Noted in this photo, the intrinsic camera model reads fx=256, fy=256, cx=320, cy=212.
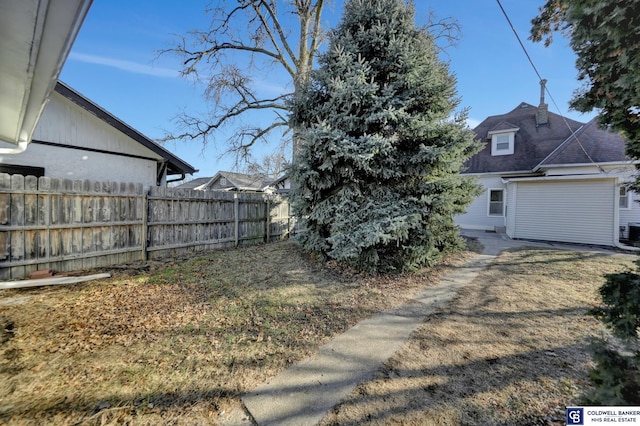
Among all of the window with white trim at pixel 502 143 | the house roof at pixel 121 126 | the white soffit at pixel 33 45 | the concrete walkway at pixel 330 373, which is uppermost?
the window with white trim at pixel 502 143

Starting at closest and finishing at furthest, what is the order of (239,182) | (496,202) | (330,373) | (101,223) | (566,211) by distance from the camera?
(330,373)
(101,223)
(566,211)
(496,202)
(239,182)

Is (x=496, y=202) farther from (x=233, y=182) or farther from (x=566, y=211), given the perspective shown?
(x=233, y=182)

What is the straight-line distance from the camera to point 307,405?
6.86 ft

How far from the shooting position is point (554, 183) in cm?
1053

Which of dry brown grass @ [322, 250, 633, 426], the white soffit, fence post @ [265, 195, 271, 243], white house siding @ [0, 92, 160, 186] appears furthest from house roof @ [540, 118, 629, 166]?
white house siding @ [0, 92, 160, 186]

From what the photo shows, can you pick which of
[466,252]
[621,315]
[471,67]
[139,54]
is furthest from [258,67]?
Result: [621,315]

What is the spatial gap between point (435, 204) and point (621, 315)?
12.3ft

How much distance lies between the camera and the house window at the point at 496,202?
45.7 feet

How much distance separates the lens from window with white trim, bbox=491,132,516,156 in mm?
14336

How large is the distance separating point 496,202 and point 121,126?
17005mm

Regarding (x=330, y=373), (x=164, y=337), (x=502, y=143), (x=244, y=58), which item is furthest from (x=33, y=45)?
(x=502, y=143)

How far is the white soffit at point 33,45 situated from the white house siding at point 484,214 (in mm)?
15679

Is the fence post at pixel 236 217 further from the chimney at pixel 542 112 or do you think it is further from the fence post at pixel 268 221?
the chimney at pixel 542 112

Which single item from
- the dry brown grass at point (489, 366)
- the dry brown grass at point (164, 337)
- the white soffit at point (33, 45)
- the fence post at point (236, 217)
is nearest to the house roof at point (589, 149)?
the dry brown grass at point (489, 366)
